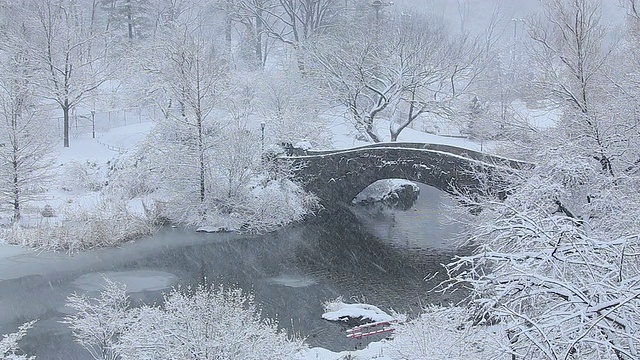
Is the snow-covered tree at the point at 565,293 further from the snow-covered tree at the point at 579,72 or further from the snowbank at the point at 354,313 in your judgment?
the snow-covered tree at the point at 579,72

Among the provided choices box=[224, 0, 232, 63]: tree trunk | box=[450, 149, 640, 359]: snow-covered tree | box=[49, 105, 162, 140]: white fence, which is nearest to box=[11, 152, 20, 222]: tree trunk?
box=[49, 105, 162, 140]: white fence

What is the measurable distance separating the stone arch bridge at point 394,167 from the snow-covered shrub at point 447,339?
304 inches

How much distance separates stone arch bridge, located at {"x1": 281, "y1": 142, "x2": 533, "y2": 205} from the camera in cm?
2109

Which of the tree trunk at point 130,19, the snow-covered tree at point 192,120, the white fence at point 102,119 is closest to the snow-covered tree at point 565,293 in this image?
the snow-covered tree at point 192,120

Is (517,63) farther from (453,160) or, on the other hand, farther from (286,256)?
(286,256)

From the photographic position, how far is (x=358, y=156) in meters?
26.3

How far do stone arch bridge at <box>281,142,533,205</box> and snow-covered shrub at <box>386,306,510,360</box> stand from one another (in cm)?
772

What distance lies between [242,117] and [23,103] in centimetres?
956

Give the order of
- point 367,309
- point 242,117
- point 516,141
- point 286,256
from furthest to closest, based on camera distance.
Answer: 1. point 242,117
2. point 286,256
3. point 516,141
4. point 367,309

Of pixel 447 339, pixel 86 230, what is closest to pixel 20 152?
pixel 86 230

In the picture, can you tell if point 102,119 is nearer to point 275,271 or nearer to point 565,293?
point 275,271

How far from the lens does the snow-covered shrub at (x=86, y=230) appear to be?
21.3m

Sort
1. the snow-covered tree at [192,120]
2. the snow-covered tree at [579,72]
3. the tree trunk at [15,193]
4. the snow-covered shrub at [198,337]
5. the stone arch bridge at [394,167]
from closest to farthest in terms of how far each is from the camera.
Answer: the snow-covered shrub at [198,337]
the snow-covered tree at [579,72]
the stone arch bridge at [394,167]
the tree trunk at [15,193]
the snow-covered tree at [192,120]

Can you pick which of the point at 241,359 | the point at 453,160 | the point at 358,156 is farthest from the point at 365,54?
the point at 241,359
